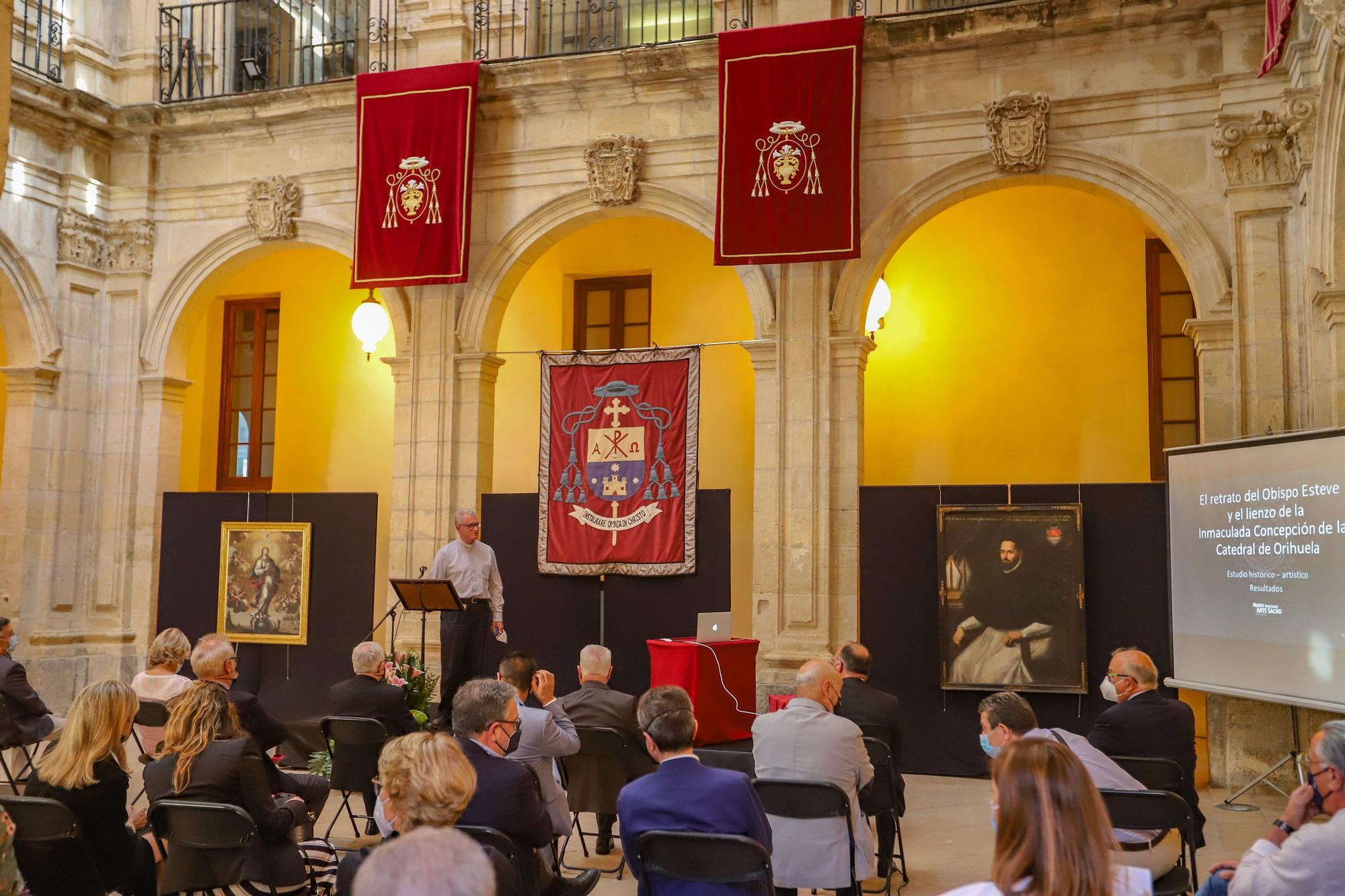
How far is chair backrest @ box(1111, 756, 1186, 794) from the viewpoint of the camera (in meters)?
4.90

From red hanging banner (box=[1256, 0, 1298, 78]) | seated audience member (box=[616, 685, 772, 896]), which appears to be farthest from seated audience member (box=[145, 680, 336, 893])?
red hanging banner (box=[1256, 0, 1298, 78])

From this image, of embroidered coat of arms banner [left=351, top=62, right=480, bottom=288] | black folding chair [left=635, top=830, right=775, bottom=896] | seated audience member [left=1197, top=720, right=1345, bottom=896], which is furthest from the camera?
embroidered coat of arms banner [left=351, top=62, right=480, bottom=288]

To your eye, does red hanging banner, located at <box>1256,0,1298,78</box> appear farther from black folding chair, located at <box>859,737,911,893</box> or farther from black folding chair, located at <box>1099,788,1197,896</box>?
black folding chair, located at <box>1099,788,1197,896</box>

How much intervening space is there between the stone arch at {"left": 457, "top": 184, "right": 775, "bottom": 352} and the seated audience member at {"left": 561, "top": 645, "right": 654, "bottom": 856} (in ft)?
15.3

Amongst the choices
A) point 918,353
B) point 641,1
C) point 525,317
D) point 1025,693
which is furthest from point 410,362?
point 1025,693

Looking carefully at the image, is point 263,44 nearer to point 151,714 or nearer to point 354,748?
point 151,714

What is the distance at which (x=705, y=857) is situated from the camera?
3.53 m

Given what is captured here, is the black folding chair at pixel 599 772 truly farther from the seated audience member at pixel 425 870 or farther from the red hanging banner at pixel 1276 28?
the red hanging banner at pixel 1276 28

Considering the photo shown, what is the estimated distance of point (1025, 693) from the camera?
8.61 meters

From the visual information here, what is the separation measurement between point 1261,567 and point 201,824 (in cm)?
603

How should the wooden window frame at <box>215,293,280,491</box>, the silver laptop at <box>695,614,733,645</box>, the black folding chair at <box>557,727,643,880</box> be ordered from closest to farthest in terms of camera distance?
the black folding chair at <box>557,727,643,880</box> → the silver laptop at <box>695,614,733,645</box> → the wooden window frame at <box>215,293,280,491</box>

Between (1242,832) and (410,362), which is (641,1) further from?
(1242,832)

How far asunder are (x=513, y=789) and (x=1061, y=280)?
8584 mm

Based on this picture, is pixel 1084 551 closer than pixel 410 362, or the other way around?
pixel 1084 551
